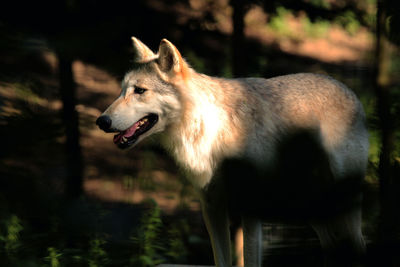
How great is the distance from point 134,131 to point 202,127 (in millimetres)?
358

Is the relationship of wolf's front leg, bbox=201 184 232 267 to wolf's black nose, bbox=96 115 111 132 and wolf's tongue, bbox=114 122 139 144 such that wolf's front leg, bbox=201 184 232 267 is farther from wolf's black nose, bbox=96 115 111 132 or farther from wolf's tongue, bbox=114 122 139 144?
wolf's black nose, bbox=96 115 111 132

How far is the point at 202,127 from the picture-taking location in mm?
2510

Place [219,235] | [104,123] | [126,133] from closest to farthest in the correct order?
[104,123] < [126,133] < [219,235]

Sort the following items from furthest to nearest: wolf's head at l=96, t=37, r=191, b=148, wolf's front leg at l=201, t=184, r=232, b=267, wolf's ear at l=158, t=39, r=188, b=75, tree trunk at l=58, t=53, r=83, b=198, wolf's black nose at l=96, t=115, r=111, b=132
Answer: wolf's front leg at l=201, t=184, r=232, b=267 → wolf's ear at l=158, t=39, r=188, b=75 → wolf's head at l=96, t=37, r=191, b=148 → wolf's black nose at l=96, t=115, r=111, b=132 → tree trunk at l=58, t=53, r=83, b=198

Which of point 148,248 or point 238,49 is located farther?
point 148,248

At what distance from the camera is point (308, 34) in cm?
1100

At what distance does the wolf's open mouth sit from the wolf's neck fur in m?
0.13

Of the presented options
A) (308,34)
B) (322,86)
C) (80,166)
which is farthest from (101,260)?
(308,34)

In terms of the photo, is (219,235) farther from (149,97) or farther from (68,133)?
(68,133)

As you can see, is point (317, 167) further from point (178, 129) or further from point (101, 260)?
point (101, 260)

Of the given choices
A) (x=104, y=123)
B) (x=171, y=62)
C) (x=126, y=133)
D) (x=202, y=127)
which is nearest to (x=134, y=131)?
(x=126, y=133)

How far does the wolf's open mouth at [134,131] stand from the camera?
2369 millimetres

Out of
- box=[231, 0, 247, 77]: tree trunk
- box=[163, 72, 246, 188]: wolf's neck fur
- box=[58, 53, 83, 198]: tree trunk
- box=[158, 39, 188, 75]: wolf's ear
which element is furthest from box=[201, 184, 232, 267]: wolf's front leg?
box=[58, 53, 83, 198]: tree trunk

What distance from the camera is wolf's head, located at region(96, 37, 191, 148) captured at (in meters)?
2.42
